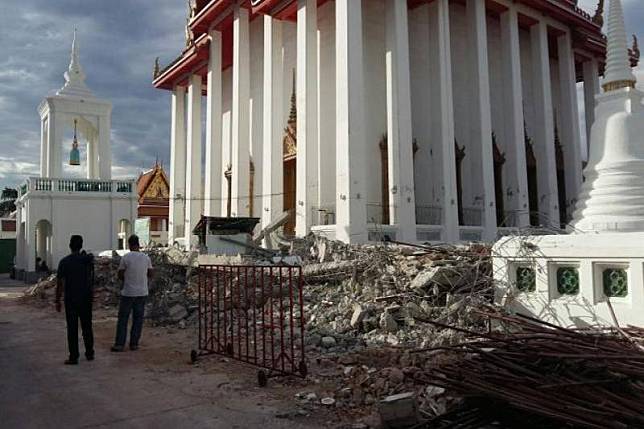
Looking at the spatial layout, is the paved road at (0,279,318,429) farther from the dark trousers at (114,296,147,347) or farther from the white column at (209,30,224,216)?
the white column at (209,30,224,216)

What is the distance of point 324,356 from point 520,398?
10.2 ft

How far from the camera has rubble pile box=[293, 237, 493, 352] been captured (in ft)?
22.1

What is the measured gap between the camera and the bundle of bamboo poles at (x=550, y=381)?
3.35 m

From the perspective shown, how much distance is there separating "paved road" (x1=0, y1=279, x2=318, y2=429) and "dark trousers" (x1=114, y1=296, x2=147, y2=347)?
0.21m

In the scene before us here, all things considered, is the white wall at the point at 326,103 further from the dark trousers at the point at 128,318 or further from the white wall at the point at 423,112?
the dark trousers at the point at 128,318

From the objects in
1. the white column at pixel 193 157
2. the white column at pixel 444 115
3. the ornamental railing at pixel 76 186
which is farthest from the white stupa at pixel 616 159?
the ornamental railing at pixel 76 186

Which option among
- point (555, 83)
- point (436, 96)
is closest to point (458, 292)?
point (436, 96)

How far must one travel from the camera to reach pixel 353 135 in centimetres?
1423

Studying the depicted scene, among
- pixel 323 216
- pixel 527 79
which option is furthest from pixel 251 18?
pixel 527 79

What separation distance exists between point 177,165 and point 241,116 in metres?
7.20

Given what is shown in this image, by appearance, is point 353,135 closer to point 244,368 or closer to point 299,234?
point 299,234

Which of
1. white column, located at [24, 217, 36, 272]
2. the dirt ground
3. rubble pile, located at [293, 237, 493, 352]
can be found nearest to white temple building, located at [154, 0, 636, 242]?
rubble pile, located at [293, 237, 493, 352]

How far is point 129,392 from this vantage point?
5.22 m

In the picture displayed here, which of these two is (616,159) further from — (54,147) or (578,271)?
(54,147)
